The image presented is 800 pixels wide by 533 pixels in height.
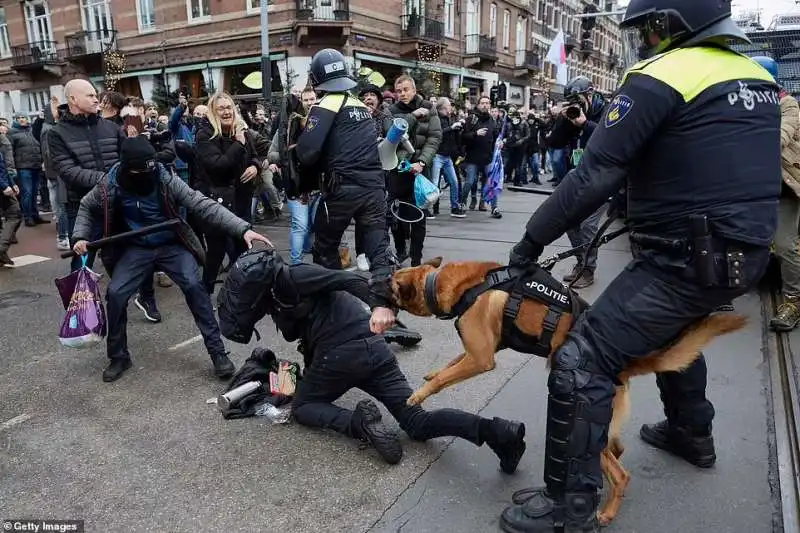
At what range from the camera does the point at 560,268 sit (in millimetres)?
6633

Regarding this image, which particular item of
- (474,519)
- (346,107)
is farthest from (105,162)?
(474,519)

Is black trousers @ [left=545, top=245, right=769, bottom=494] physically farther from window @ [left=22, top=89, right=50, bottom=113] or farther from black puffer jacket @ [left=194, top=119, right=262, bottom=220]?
window @ [left=22, top=89, right=50, bottom=113]

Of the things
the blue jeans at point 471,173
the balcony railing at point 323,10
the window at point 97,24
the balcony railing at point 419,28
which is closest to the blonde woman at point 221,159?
the blue jeans at point 471,173

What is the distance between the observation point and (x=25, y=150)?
959 centimetres

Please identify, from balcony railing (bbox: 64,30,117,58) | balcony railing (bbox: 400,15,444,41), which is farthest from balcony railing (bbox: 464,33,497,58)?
balcony railing (bbox: 64,30,117,58)

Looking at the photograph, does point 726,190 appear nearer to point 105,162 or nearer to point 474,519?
point 474,519

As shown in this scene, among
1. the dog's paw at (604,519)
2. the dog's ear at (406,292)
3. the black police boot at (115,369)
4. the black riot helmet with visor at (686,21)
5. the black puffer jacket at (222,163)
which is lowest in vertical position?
the dog's paw at (604,519)

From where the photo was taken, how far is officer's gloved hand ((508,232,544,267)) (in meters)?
2.18

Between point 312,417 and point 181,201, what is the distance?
1.88 m

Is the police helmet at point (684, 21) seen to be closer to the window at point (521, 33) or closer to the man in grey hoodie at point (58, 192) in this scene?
the man in grey hoodie at point (58, 192)

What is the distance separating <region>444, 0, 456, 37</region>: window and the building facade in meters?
A: 0.05

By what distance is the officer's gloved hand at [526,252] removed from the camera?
7.16 feet

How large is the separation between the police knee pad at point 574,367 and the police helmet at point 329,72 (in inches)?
110

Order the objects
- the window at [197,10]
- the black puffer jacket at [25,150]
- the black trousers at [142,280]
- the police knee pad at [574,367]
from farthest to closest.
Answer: the window at [197,10]
the black puffer jacket at [25,150]
the black trousers at [142,280]
the police knee pad at [574,367]
